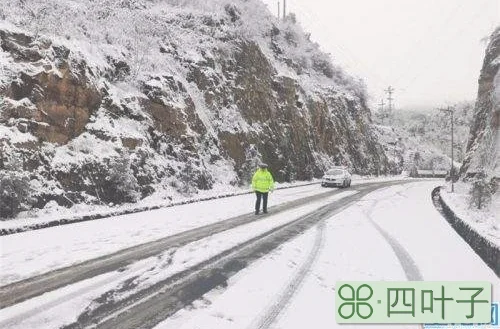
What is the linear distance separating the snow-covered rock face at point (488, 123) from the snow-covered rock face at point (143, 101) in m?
11.9

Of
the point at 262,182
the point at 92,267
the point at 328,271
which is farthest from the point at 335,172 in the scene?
the point at 92,267

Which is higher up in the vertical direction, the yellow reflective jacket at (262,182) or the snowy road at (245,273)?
the yellow reflective jacket at (262,182)

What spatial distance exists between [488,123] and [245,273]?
3234cm

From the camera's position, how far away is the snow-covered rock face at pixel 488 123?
31.9m

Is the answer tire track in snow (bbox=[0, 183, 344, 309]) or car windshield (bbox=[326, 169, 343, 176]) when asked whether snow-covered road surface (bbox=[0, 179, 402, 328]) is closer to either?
tire track in snow (bbox=[0, 183, 344, 309])

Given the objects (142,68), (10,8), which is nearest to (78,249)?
(10,8)

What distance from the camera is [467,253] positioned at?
34.0 ft

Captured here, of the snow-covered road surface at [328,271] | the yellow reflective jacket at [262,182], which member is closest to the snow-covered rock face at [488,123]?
the yellow reflective jacket at [262,182]

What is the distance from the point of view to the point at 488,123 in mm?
34906

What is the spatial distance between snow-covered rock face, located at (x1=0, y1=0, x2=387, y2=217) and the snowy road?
5.42 metres

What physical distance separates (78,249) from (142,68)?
14.8 meters

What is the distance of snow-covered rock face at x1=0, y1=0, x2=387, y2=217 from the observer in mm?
15586

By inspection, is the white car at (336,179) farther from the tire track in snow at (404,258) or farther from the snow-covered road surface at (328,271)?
the tire track in snow at (404,258)

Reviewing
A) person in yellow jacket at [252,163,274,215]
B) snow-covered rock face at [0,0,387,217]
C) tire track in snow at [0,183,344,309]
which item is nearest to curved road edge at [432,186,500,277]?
tire track in snow at [0,183,344,309]
